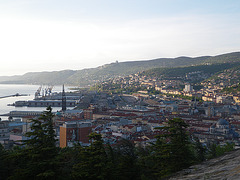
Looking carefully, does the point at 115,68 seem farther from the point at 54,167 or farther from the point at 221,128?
the point at 54,167

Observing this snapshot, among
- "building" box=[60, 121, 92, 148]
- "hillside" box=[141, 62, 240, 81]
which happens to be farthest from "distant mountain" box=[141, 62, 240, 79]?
"building" box=[60, 121, 92, 148]

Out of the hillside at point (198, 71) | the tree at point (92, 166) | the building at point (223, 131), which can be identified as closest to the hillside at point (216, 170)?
the tree at point (92, 166)

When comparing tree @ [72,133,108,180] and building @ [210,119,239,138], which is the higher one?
tree @ [72,133,108,180]

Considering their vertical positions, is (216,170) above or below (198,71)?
below

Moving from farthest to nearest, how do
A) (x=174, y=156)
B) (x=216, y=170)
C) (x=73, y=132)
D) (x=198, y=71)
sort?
(x=198, y=71) → (x=73, y=132) → (x=174, y=156) → (x=216, y=170)

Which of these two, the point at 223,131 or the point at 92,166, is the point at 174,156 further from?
the point at 223,131

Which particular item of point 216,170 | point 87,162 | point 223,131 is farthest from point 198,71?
point 216,170

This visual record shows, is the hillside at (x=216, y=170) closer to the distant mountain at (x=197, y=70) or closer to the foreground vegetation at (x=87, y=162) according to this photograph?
the foreground vegetation at (x=87, y=162)

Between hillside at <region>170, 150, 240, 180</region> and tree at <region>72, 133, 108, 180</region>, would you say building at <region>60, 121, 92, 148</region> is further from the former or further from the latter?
hillside at <region>170, 150, 240, 180</region>

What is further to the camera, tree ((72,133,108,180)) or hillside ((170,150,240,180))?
tree ((72,133,108,180))
